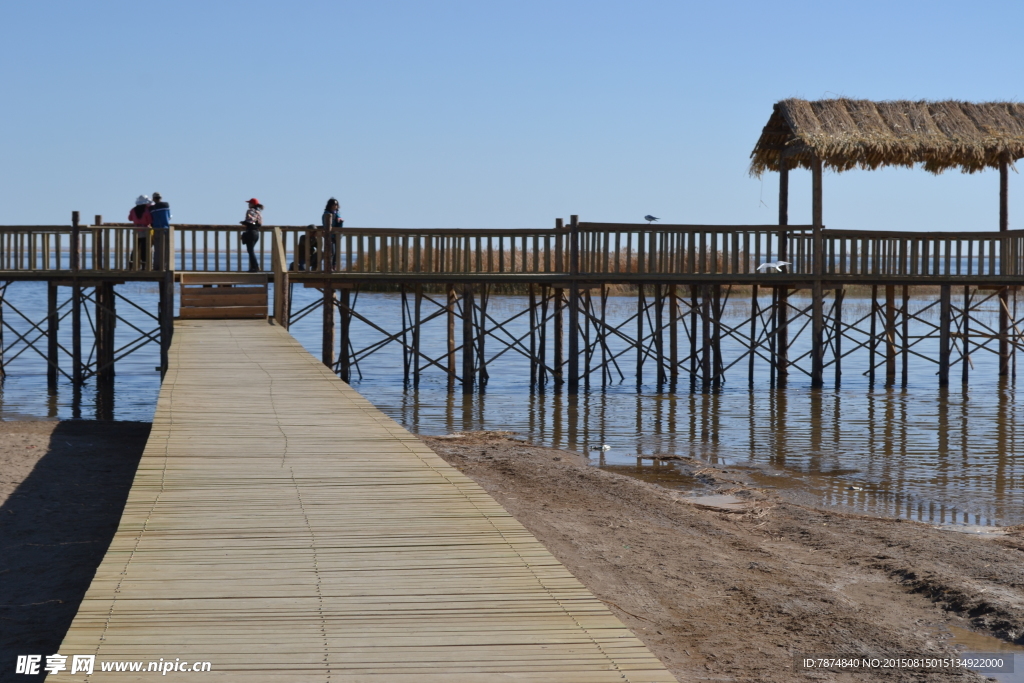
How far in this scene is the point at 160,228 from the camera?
17656 millimetres

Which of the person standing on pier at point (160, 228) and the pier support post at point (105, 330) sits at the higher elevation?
the person standing on pier at point (160, 228)

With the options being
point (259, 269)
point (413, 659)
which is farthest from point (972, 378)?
point (413, 659)

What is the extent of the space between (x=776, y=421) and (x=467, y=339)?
5.82 m

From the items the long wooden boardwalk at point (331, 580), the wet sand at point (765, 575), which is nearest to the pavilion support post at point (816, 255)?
the wet sand at point (765, 575)

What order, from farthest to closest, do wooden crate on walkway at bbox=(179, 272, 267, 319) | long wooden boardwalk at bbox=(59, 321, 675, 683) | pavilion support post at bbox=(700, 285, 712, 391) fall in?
1. pavilion support post at bbox=(700, 285, 712, 391)
2. wooden crate on walkway at bbox=(179, 272, 267, 319)
3. long wooden boardwalk at bbox=(59, 321, 675, 683)

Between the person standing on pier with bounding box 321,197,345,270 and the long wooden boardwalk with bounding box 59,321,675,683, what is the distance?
10.6 meters

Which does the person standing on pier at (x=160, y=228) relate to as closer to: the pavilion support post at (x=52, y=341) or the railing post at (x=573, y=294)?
the pavilion support post at (x=52, y=341)

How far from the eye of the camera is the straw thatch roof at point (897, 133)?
19.9m

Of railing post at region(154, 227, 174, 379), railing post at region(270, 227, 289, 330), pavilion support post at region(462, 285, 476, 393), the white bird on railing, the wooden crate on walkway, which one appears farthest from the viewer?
pavilion support post at region(462, 285, 476, 393)

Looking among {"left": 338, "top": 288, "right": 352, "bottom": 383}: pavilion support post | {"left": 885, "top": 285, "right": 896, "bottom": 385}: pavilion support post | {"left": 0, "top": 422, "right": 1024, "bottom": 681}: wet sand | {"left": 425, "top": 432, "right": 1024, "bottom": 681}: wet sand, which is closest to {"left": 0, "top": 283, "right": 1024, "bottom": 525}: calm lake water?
{"left": 885, "top": 285, "right": 896, "bottom": 385}: pavilion support post

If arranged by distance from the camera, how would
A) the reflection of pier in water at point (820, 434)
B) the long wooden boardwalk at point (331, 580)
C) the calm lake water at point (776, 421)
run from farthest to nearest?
the calm lake water at point (776, 421), the reflection of pier in water at point (820, 434), the long wooden boardwalk at point (331, 580)

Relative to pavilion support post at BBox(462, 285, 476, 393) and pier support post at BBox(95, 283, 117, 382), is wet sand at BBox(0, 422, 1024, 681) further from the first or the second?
pier support post at BBox(95, 283, 117, 382)

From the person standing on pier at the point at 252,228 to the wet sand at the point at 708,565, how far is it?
742cm

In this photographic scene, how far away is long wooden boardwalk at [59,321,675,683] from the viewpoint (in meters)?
3.62
